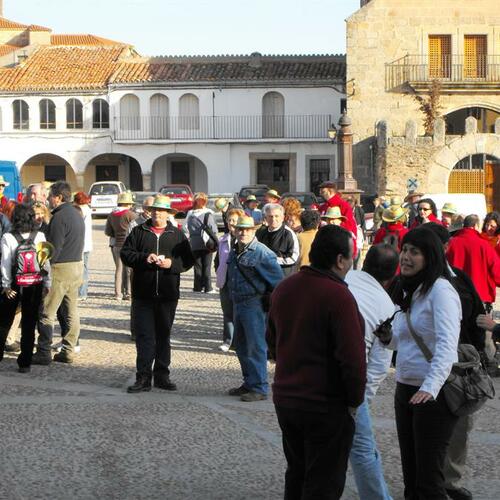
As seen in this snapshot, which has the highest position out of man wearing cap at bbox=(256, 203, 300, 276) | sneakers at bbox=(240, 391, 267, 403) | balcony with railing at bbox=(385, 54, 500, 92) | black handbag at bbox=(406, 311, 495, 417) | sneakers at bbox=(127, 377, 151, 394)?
balcony with railing at bbox=(385, 54, 500, 92)

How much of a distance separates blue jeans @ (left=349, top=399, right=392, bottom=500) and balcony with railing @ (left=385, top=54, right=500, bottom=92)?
3772cm

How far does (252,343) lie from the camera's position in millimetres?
9125

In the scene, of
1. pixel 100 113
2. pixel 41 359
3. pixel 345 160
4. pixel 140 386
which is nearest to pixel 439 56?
pixel 345 160

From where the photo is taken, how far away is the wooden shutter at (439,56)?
42.6 m

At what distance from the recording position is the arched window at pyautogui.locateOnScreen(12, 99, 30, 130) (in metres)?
51.7

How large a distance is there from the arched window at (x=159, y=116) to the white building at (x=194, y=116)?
47mm

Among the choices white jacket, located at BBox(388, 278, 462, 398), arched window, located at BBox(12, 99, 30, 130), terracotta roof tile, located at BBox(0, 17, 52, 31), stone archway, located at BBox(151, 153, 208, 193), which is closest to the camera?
white jacket, located at BBox(388, 278, 462, 398)

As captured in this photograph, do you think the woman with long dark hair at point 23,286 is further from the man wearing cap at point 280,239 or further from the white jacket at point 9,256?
the man wearing cap at point 280,239

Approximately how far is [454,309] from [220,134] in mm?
45899

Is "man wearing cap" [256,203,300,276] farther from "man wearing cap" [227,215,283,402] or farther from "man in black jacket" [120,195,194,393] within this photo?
"man in black jacket" [120,195,194,393]

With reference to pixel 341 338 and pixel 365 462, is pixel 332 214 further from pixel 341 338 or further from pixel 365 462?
pixel 341 338

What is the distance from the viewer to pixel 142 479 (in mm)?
6676

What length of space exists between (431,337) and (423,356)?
106 millimetres

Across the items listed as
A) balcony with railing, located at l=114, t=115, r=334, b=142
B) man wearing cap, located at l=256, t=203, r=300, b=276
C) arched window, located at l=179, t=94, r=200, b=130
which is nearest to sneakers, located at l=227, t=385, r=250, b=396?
man wearing cap, located at l=256, t=203, r=300, b=276
